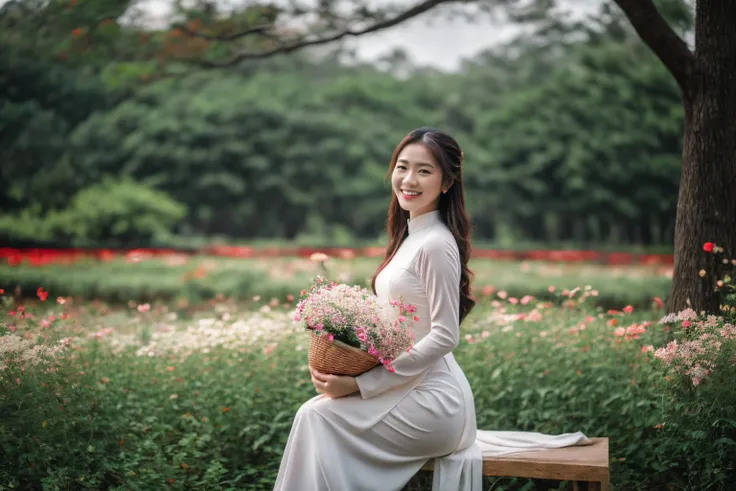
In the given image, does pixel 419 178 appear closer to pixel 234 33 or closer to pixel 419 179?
pixel 419 179

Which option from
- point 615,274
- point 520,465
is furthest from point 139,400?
point 615,274

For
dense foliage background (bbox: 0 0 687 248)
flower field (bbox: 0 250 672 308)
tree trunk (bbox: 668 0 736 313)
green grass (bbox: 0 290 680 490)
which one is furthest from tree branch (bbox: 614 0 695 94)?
dense foliage background (bbox: 0 0 687 248)

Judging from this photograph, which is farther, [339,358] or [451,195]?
[451,195]

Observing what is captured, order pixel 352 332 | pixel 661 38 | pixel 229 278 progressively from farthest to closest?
1. pixel 229 278
2. pixel 661 38
3. pixel 352 332

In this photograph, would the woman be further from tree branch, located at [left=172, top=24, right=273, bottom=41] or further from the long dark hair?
tree branch, located at [left=172, top=24, right=273, bottom=41]

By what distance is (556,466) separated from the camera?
3020 millimetres

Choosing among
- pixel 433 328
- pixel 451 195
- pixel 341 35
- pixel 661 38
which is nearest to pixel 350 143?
pixel 341 35

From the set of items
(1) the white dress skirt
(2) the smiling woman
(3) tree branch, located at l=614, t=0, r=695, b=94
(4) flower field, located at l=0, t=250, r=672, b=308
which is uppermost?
(3) tree branch, located at l=614, t=0, r=695, b=94

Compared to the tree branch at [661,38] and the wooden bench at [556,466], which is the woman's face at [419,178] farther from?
the tree branch at [661,38]

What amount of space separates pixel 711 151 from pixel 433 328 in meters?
2.30

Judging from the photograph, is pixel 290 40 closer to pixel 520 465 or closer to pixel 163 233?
pixel 520 465

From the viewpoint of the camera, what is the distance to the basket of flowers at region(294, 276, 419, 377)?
2926 mm

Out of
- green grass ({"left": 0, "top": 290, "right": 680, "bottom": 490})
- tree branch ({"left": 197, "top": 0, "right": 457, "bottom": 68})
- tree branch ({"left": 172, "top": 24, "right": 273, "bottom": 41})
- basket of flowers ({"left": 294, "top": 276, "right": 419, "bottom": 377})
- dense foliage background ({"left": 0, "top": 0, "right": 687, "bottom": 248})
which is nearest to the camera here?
basket of flowers ({"left": 294, "top": 276, "right": 419, "bottom": 377})

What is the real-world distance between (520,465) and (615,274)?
889 centimetres
